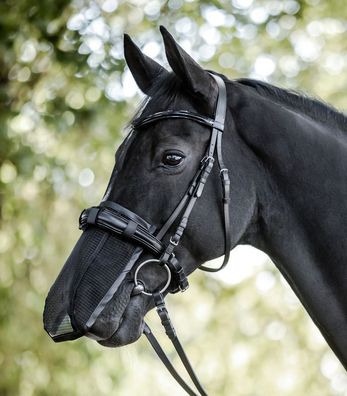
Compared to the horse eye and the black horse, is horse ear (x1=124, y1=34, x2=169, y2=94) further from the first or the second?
the horse eye

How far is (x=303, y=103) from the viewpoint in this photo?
3.42m

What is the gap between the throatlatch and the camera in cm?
296

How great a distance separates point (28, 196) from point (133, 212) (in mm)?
4446

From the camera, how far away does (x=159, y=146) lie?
10.3 feet

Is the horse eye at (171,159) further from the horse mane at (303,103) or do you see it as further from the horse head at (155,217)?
the horse mane at (303,103)

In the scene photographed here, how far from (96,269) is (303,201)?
893 millimetres

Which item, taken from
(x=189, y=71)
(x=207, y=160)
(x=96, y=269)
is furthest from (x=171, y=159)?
(x=96, y=269)

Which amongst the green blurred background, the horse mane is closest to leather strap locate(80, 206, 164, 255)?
the horse mane

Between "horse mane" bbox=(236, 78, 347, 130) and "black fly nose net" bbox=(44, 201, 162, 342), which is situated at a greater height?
"horse mane" bbox=(236, 78, 347, 130)

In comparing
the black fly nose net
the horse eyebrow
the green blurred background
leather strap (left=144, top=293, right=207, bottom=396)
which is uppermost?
the horse eyebrow

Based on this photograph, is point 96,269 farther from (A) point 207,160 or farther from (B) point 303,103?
(B) point 303,103

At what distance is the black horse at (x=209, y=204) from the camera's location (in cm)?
300

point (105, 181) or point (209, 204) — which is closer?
point (209, 204)

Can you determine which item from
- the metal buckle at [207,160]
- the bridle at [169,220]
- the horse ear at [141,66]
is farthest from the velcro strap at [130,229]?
the horse ear at [141,66]
